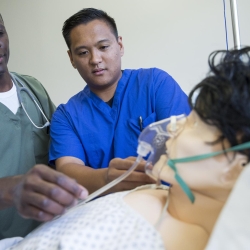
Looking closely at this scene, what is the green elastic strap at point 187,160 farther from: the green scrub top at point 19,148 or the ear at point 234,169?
the green scrub top at point 19,148

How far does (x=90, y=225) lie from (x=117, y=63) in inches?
33.3

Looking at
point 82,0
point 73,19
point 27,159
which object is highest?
point 82,0

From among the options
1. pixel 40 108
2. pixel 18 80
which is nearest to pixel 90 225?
pixel 40 108

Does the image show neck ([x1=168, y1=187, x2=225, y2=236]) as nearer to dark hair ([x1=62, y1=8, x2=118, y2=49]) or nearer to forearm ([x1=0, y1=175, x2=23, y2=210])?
forearm ([x1=0, y1=175, x2=23, y2=210])

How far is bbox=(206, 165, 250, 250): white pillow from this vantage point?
1.97ft

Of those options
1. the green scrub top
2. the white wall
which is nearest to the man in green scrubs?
the green scrub top

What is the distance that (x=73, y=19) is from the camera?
58.2 inches

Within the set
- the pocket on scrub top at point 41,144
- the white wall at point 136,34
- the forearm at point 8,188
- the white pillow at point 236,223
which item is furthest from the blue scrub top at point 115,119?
the white wall at point 136,34

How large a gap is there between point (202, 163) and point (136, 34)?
68.0 inches

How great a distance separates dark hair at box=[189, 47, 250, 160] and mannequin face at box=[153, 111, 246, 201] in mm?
27

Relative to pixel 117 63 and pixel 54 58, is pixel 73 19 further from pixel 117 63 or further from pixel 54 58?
pixel 54 58

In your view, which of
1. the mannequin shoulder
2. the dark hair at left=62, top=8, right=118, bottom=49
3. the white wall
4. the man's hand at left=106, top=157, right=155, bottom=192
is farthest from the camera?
the white wall

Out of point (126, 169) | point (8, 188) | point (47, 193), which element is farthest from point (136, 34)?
point (47, 193)

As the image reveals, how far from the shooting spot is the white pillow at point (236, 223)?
23.6 inches
